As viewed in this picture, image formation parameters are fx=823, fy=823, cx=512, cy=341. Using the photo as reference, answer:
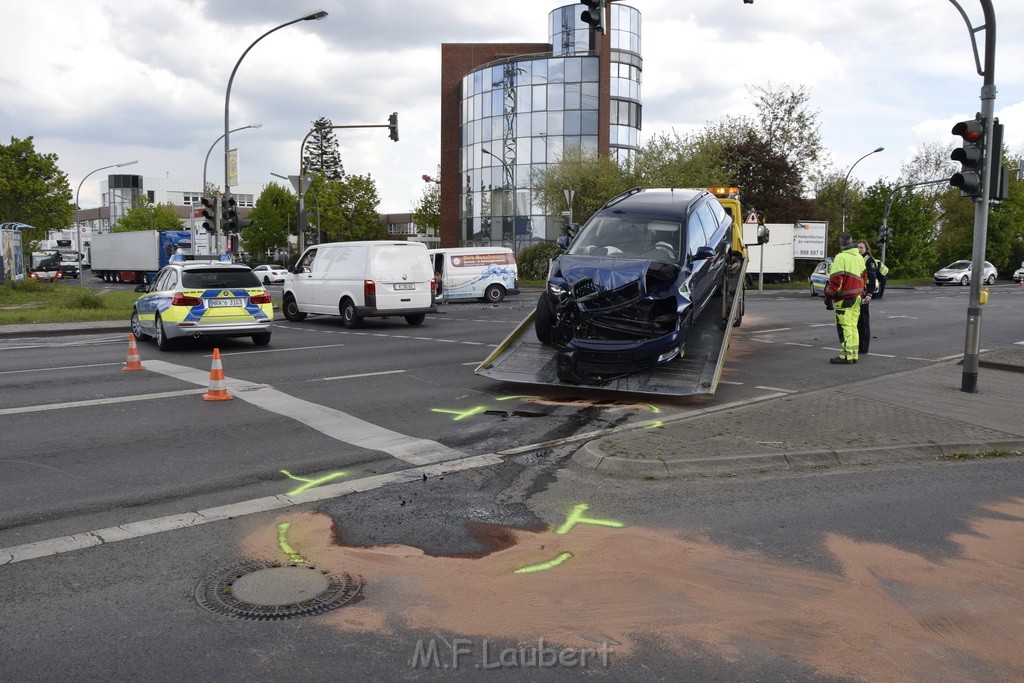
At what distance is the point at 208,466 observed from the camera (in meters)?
6.60

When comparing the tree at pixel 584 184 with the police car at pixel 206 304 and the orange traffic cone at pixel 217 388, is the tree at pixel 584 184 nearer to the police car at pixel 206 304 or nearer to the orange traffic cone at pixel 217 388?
the police car at pixel 206 304

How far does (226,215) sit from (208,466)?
1962 cm

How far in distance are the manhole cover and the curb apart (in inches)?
104

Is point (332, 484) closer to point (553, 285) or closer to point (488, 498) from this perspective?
point (488, 498)

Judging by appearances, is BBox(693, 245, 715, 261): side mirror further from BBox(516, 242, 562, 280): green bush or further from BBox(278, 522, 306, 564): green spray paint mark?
BBox(516, 242, 562, 280): green bush

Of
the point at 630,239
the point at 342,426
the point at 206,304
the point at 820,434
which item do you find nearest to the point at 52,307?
the point at 206,304

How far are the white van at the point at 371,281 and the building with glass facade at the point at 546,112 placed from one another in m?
32.7

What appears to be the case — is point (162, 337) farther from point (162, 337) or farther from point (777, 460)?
point (777, 460)

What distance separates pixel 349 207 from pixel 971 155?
6432cm

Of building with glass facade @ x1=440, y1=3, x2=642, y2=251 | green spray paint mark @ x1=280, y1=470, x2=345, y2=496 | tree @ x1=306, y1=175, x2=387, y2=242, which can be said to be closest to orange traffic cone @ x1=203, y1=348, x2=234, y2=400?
green spray paint mark @ x1=280, y1=470, x2=345, y2=496

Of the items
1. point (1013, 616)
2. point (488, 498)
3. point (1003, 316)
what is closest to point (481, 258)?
point (1003, 316)

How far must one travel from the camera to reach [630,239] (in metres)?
10.7

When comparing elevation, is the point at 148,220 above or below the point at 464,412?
above

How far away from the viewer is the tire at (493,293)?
31.2 meters
